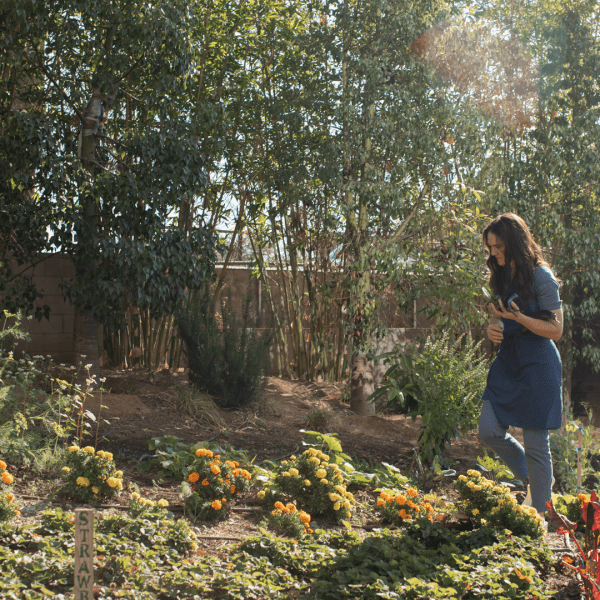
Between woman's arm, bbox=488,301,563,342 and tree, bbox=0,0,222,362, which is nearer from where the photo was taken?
woman's arm, bbox=488,301,563,342

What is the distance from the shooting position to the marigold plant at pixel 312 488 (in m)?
2.41

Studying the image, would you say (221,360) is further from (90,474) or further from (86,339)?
(90,474)

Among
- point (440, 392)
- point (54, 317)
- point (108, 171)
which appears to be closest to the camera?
point (440, 392)

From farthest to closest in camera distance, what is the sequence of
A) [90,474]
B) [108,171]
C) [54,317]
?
[54,317], [108,171], [90,474]

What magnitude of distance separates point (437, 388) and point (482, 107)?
10.2 feet

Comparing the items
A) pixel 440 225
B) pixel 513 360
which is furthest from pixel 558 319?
pixel 440 225

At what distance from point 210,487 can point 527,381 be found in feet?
4.47

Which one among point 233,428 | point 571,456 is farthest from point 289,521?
point 571,456

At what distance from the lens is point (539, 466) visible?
2.33 meters

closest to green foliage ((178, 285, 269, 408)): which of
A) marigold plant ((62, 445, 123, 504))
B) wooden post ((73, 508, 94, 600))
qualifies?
marigold plant ((62, 445, 123, 504))

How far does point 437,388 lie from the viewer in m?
3.29

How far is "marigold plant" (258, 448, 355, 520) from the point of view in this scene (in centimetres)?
241

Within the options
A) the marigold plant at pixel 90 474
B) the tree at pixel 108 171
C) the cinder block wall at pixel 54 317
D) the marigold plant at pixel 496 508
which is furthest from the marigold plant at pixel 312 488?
the cinder block wall at pixel 54 317

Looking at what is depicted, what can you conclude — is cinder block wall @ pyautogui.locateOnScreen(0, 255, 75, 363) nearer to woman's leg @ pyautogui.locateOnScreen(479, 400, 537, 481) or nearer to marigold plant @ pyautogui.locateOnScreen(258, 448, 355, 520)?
marigold plant @ pyautogui.locateOnScreen(258, 448, 355, 520)
